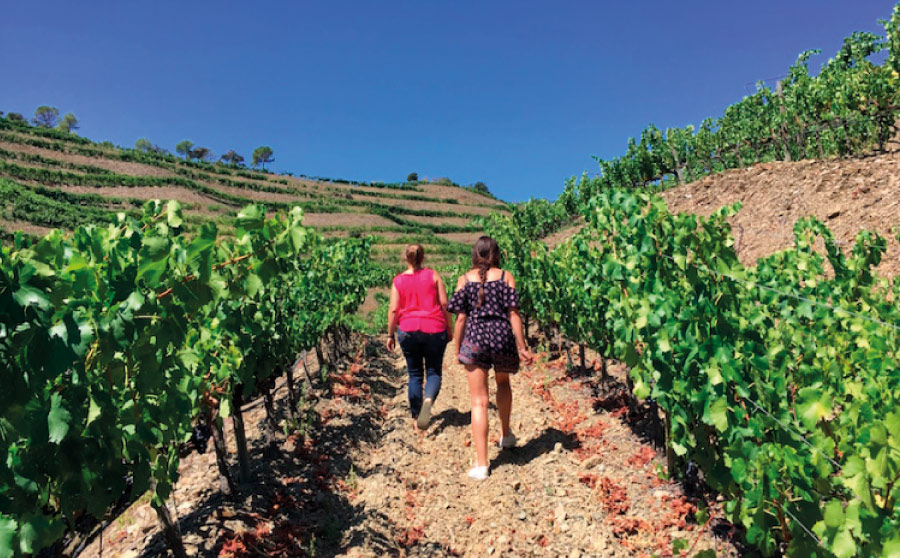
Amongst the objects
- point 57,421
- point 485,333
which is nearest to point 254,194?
point 485,333

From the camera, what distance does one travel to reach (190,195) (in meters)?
47.9

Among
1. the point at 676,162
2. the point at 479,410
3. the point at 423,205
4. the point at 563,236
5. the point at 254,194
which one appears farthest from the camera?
the point at 423,205

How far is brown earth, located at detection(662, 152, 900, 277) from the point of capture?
9609 mm

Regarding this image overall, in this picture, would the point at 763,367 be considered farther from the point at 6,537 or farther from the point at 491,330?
the point at 6,537

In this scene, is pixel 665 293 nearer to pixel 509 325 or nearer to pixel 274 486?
pixel 509 325

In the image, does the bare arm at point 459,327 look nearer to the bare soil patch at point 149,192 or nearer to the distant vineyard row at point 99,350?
the distant vineyard row at point 99,350

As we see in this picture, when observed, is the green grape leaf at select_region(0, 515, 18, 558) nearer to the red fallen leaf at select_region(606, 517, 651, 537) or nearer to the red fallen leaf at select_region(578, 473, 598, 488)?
the red fallen leaf at select_region(606, 517, 651, 537)

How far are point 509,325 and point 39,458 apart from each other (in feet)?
9.99

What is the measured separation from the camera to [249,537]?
3580 millimetres

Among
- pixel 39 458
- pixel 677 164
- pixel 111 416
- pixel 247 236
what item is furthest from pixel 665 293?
pixel 677 164

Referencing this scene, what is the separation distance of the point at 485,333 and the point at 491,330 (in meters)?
0.05

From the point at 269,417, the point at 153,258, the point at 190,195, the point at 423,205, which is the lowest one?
the point at 269,417

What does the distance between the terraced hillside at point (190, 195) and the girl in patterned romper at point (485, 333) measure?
99.4 ft

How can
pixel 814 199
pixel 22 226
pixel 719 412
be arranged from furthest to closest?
pixel 22 226 → pixel 814 199 → pixel 719 412
